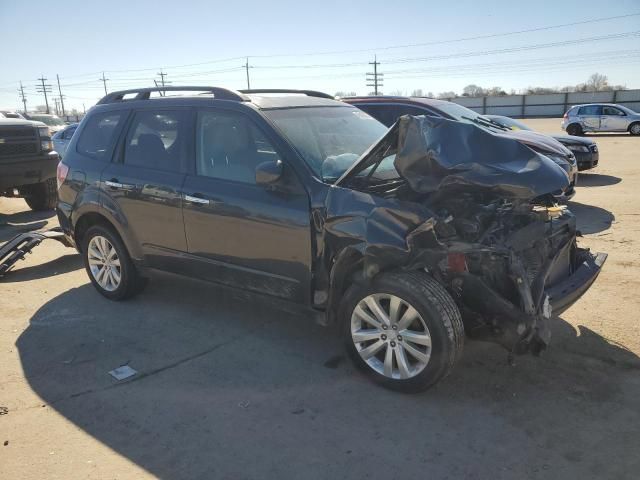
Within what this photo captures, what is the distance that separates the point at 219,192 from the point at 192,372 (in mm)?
1336

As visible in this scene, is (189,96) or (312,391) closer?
(312,391)

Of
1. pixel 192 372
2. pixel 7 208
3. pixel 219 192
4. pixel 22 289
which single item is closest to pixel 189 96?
pixel 219 192

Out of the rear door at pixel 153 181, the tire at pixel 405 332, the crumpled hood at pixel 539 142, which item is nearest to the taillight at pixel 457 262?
the tire at pixel 405 332

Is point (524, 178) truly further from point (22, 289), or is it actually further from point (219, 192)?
point (22, 289)

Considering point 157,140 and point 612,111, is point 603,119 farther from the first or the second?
point 157,140

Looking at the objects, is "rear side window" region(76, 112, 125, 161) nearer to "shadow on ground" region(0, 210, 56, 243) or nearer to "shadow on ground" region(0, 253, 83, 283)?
"shadow on ground" region(0, 253, 83, 283)

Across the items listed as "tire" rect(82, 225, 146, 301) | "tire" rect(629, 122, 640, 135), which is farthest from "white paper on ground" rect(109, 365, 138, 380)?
"tire" rect(629, 122, 640, 135)

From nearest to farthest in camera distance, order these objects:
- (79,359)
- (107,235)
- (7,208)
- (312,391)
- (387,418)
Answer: (387,418), (312,391), (79,359), (107,235), (7,208)

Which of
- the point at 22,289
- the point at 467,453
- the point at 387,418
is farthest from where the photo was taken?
the point at 22,289

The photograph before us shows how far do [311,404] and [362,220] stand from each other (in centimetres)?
120

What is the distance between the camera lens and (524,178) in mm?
3338

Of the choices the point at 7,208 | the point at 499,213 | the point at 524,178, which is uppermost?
the point at 524,178

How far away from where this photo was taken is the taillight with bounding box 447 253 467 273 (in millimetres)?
3269

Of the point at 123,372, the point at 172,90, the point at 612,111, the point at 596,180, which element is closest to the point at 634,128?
the point at 612,111
